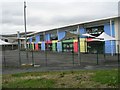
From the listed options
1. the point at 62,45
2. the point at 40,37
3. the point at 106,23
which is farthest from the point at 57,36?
the point at 106,23

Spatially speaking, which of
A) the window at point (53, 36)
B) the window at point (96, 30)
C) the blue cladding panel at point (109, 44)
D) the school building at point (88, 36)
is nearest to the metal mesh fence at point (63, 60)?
the blue cladding panel at point (109, 44)

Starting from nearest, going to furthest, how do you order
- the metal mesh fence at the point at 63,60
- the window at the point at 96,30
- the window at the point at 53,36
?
the metal mesh fence at the point at 63,60 → the window at the point at 96,30 → the window at the point at 53,36

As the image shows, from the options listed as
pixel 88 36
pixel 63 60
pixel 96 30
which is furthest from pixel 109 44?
pixel 63 60

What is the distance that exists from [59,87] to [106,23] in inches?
1362

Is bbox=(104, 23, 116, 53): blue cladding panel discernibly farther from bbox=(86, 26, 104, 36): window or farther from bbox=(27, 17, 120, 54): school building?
bbox=(86, 26, 104, 36): window

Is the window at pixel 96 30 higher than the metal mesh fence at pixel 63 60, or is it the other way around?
the window at pixel 96 30

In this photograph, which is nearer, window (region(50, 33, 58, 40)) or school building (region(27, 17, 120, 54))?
school building (region(27, 17, 120, 54))

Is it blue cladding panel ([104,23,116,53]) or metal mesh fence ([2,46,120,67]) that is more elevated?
blue cladding panel ([104,23,116,53])

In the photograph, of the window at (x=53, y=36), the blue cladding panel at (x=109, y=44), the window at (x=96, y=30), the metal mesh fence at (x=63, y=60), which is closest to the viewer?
the metal mesh fence at (x=63, y=60)

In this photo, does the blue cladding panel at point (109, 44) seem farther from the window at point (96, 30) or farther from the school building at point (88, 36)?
the window at point (96, 30)

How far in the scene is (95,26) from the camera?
46188 mm

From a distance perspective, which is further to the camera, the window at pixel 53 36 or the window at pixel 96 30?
the window at pixel 53 36

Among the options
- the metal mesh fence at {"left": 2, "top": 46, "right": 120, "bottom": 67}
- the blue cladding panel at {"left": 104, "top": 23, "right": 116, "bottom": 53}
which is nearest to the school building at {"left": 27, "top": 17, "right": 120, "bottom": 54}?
the blue cladding panel at {"left": 104, "top": 23, "right": 116, "bottom": 53}

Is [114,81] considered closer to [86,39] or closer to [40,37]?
[86,39]
